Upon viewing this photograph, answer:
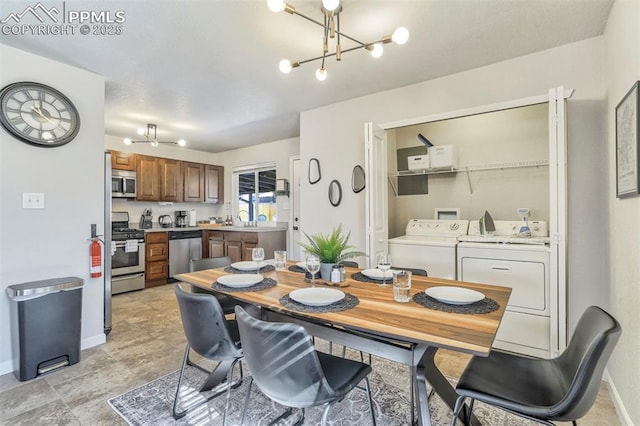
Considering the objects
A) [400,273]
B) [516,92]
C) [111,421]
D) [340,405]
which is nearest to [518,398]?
[400,273]

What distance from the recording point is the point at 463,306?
1.32 metres

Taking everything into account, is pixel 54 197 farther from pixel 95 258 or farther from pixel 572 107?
pixel 572 107

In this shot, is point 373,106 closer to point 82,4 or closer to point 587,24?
point 587,24

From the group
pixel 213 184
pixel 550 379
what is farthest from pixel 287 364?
pixel 213 184

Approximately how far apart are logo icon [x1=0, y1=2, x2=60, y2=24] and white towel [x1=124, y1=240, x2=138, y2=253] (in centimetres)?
280

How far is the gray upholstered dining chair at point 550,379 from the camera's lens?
3.29 ft

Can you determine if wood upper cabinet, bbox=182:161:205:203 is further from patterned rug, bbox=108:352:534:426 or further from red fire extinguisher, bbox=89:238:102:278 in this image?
patterned rug, bbox=108:352:534:426

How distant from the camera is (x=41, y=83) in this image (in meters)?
2.38

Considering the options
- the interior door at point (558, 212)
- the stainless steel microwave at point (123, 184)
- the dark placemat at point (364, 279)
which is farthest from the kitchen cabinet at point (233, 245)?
the interior door at point (558, 212)

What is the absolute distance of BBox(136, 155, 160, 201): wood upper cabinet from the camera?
16.0 ft

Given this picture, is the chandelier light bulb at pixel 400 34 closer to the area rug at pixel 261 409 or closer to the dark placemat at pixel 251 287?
the dark placemat at pixel 251 287

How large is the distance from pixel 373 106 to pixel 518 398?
278 centimetres

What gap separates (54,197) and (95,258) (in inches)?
22.8

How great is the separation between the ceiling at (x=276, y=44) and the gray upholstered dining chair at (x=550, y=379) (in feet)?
5.99
